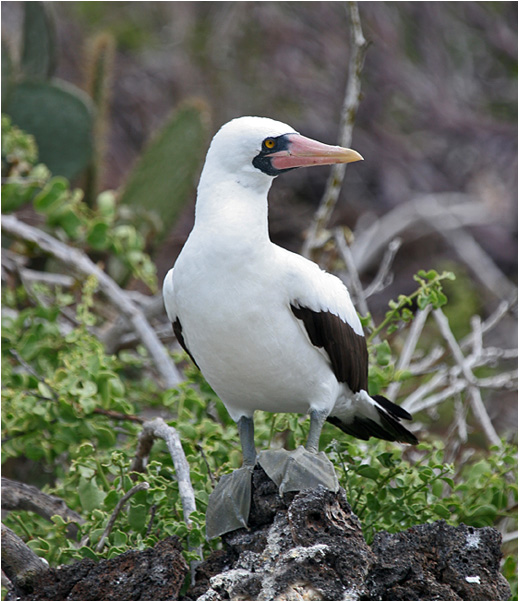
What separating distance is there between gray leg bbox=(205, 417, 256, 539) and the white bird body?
0.29 metres

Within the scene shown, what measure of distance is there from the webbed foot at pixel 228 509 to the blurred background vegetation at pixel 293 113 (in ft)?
6.49

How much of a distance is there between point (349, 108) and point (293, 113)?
18.2ft

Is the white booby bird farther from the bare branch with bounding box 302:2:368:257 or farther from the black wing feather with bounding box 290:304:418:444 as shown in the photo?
the bare branch with bounding box 302:2:368:257

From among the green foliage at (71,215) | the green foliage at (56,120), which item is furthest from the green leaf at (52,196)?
the green foliage at (56,120)

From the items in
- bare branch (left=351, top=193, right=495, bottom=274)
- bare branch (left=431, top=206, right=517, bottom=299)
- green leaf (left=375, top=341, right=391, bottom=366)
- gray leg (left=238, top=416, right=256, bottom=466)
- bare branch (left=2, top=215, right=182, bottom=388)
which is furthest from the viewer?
bare branch (left=431, top=206, right=517, bottom=299)

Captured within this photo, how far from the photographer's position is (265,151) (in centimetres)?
293

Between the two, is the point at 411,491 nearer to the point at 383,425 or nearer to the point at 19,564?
the point at 383,425

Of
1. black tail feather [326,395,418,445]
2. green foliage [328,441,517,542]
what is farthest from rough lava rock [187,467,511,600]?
black tail feather [326,395,418,445]

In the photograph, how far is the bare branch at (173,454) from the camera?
2.89m

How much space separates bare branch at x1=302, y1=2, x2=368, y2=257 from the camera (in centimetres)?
426

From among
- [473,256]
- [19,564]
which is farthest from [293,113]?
[19,564]

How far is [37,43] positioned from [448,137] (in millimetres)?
5024

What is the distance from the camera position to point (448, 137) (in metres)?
9.48

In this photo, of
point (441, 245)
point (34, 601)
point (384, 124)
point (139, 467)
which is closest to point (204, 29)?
point (384, 124)
